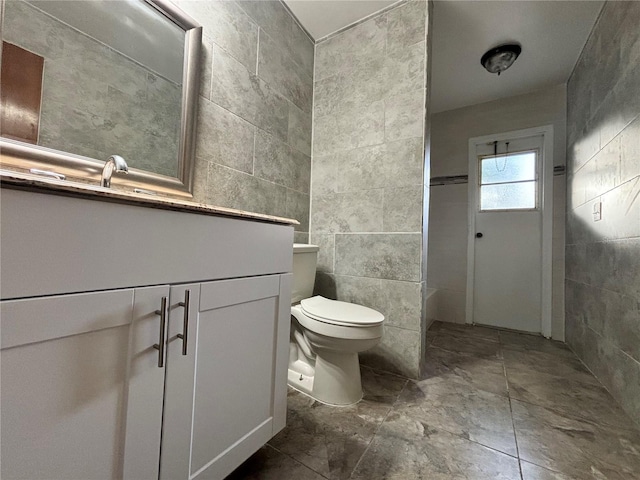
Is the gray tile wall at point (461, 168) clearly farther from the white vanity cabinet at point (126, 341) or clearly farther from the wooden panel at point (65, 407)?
the wooden panel at point (65, 407)

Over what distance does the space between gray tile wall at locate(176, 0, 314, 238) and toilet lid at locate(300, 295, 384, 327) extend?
648mm

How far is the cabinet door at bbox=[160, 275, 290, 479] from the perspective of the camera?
2.07 ft

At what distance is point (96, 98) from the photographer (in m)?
0.92

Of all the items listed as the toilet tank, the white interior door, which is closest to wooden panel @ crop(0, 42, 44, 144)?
the toilet tank

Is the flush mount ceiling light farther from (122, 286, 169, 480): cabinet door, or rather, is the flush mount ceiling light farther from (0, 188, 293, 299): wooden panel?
(122, 286, 169, 480): cabinet door

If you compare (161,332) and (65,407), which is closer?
(65,407)

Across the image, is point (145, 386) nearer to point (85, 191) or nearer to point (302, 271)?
point (85, 191)

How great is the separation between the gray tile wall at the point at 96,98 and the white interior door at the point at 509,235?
2.87 meters

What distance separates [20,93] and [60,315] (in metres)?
0.79

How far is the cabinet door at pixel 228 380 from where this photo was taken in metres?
0.63

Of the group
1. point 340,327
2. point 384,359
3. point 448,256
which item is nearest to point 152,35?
point 340,327

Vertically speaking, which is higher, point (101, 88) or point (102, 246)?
point (101, 88)

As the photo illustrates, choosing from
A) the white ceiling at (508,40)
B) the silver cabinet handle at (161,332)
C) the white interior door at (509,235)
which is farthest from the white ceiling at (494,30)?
the silver cabinet handle at (161,332)

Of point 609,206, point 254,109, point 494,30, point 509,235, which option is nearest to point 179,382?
point 254,109
